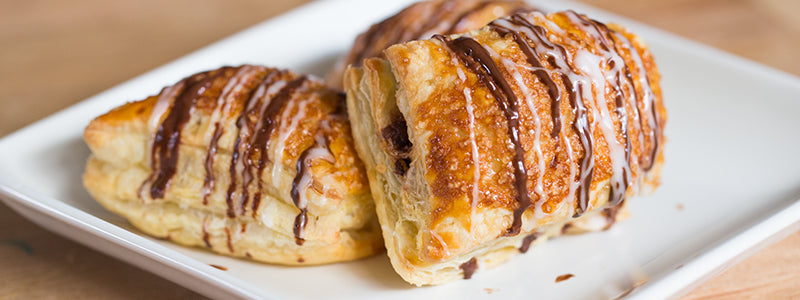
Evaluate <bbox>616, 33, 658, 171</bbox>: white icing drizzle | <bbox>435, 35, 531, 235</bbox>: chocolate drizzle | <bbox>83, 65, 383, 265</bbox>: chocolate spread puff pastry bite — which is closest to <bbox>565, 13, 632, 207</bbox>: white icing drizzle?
<bbox>616, 33, 658, 171</bbox>: white icing drizzle

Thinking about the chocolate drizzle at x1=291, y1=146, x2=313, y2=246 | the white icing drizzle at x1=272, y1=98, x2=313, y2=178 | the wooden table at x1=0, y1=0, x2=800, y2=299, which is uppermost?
the white icing drizzle at x1=272, y1=98, x2=313, y2=178

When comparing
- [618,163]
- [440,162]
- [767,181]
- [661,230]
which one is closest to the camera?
[440,162]

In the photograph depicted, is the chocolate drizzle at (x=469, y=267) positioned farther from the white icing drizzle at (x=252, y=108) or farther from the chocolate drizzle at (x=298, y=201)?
the white icing drizzle at (x=252, y=108)

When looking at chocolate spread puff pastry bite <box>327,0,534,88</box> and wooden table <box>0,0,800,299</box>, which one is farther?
chocolate spread puff pastry bite <box>327,0,534,88</box>

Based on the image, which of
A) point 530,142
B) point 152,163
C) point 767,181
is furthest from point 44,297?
point 767,181

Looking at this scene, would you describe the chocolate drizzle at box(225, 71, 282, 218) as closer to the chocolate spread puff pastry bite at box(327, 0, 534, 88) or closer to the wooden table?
the wooden table

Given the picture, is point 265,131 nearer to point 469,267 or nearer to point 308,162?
point 308,162

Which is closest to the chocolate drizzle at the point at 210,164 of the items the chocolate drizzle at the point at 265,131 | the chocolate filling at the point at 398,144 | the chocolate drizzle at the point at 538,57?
the chocolate drizzle at the point at 265,131

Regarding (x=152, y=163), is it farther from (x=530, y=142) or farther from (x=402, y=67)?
(x=530, y=142)
